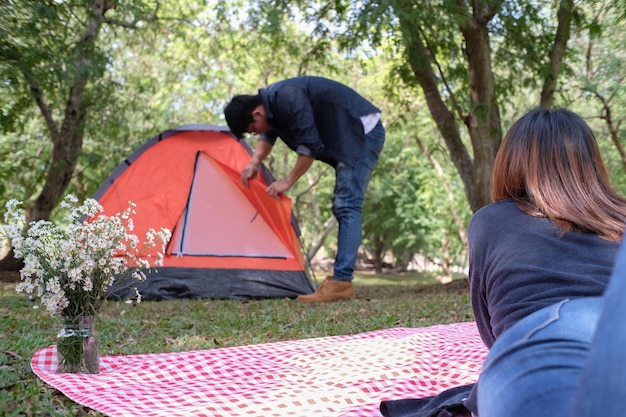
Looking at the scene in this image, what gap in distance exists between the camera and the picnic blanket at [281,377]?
215cm

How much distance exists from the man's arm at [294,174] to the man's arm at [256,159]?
25 centimetres

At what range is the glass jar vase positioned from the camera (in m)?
2.48

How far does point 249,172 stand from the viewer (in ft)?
18.5

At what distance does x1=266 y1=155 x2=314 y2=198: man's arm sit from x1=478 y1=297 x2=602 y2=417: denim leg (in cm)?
387

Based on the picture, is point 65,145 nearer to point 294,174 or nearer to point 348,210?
point 294,174

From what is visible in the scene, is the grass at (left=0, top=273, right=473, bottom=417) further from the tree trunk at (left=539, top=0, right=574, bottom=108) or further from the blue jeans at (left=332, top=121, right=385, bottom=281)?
the tree trunk at (left=539, top=0, right=574, bottom=108)

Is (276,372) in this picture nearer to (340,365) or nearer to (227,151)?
(340,365)

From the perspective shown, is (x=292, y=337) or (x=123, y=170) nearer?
(x=292, y=337)

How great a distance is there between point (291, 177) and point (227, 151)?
1.30 metres

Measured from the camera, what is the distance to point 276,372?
2.70 metres

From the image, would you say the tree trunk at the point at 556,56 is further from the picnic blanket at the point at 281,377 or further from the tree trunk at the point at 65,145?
the tree trunk at the point at 65,145

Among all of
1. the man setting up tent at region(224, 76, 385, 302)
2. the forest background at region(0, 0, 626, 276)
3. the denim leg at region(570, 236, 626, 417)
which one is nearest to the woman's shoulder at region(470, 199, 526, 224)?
the denim leg at region(570, 236, 626, 417)

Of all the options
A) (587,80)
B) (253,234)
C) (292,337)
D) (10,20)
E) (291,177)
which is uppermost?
(587,80)

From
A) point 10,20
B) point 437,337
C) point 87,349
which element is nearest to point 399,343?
point 437,337
